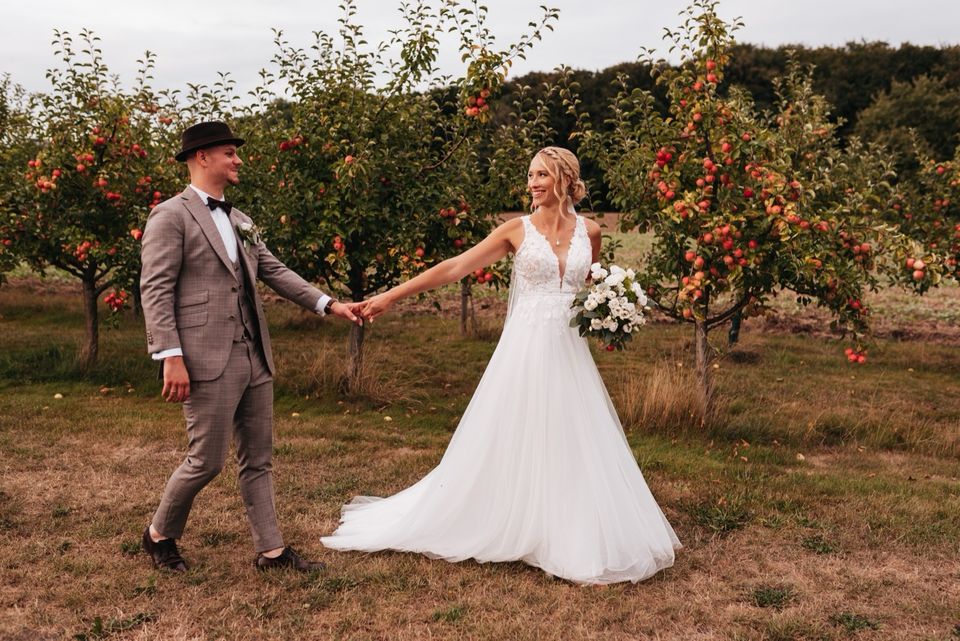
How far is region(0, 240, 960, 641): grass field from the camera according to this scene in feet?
13.4

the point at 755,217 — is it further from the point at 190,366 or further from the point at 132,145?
the point at 132,145

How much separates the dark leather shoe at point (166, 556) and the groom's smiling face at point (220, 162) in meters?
2.00

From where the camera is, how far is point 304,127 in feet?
28.5

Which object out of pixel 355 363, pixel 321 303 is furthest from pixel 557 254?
pixel 355 363

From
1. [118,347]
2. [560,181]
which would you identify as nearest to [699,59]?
[560,181]

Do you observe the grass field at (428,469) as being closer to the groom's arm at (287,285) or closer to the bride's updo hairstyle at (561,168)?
the groom's arm at (287,285)

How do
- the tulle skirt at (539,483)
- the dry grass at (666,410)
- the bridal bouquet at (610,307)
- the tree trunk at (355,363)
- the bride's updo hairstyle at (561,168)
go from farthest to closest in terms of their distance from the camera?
the tree trunk at (355,363) < the dry grass at (666,410) < the bride's updo hairstyle at (561,168) < the bridal bouquet at (610,307) < the tulle skirt at (539,483)

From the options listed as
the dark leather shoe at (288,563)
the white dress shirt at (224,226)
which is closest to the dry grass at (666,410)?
the dark leather shoe at (288,563)

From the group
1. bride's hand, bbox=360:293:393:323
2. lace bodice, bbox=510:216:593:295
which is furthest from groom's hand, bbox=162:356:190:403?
lace bodice, bbox=510:216:593:295

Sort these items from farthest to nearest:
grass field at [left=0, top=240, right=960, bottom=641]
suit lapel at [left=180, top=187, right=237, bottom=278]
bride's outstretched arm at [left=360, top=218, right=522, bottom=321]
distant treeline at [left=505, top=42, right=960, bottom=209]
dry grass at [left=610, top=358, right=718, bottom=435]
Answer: distant treeline at [left=505, top=42, right=960, bottom=209] → dry grass at [left=610, top=358, right=718, bottom=435] → bride's outstretched arm at [left=360, top=218, right=522, bottom=321] → suit lapel at [left=180, top=187, right=237, bottom=278] → grass field at [left=0, top=240, right=960, bottom=641]

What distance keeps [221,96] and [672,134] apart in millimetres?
5148

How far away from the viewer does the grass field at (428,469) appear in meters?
4.09

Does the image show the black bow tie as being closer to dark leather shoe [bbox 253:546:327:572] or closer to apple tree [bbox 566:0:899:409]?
dark leather shoe [bbox 253:546:327:572]

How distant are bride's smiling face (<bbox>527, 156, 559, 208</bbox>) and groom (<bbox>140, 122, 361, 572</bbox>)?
168cm
